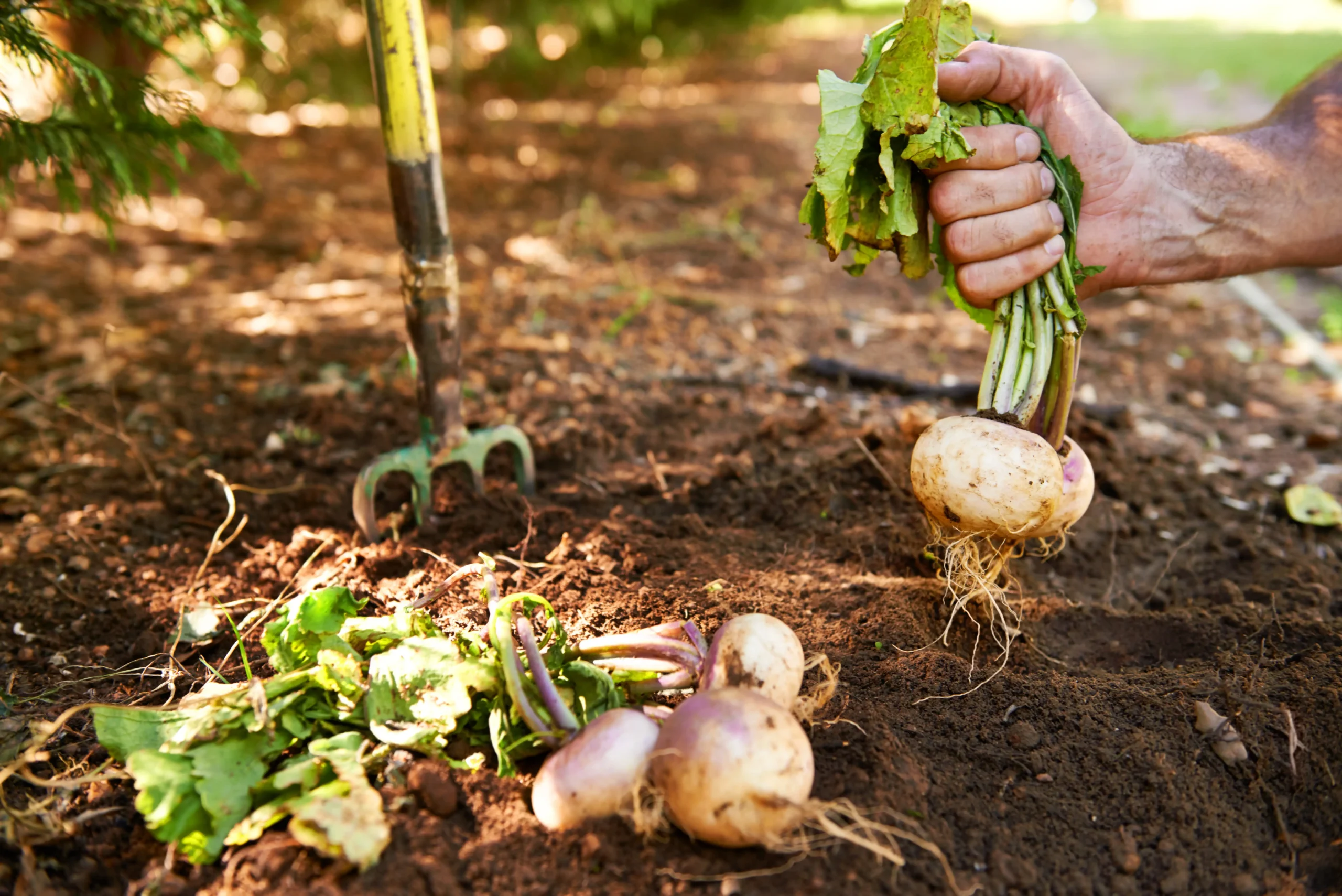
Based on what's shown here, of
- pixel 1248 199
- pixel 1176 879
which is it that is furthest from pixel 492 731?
pixel 1248 199

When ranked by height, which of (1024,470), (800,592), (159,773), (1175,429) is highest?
(1024,470)

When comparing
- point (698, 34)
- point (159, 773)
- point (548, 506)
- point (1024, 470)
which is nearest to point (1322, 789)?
point (1024, 470)

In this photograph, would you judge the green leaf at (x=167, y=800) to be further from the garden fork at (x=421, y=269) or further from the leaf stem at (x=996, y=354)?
the leaf stem at (x=996, y=354)

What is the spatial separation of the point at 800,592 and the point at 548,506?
810 mm

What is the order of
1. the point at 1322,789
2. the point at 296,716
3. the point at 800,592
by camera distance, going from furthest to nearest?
the point at 800,592, the point at 1322,789, the point at 296,716

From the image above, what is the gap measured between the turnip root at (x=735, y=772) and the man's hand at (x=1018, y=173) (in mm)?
1354

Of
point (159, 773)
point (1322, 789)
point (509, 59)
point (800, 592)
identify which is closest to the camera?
point (159, 773)

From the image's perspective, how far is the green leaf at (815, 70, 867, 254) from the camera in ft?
7.17

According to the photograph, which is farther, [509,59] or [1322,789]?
[509,59]

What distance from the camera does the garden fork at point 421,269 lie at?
7.84 ft

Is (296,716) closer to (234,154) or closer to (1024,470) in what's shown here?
(1024,470)

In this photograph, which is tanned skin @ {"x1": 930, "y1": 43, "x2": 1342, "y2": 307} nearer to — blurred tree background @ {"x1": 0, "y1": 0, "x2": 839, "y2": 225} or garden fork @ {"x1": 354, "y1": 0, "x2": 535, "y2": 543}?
garden fork @ {"x1": 354, "y1": 0, "x2": 535, "y2": 543}

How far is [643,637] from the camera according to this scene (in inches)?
76.6

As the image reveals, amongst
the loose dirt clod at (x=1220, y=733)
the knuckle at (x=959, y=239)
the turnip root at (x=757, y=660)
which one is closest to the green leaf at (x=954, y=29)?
the knuckle at (x=959, y=239)
